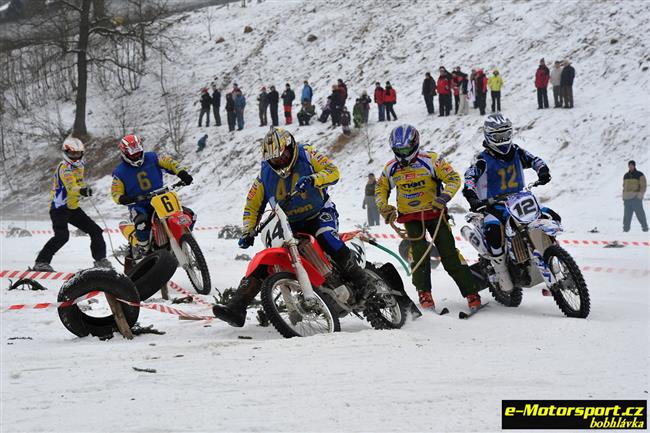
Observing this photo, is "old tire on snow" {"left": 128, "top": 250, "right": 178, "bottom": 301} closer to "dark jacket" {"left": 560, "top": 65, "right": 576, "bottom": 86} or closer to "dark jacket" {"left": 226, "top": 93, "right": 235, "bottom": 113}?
"dark jacket" {"left": 560, "top": 65, "right": 576, "bottom": 86}

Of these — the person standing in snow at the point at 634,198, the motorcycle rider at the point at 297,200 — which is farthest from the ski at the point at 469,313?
the person standing in snow at the point at 634,198

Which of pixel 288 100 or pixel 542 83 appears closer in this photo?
pixel 542 83

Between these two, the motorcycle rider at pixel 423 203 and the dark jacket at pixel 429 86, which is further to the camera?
the dark jacket at pixel 429 86

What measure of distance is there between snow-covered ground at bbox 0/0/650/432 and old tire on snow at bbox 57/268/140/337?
18cm

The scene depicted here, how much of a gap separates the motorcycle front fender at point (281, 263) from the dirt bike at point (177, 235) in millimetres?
→ 2819

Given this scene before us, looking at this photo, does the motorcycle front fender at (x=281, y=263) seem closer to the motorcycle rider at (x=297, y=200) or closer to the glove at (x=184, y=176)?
the motorcycle rider at (x=297, y=200)

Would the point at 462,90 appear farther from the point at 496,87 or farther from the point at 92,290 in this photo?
the point at 92,290

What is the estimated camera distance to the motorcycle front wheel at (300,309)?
596 centimetres

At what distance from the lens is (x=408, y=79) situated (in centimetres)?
3091

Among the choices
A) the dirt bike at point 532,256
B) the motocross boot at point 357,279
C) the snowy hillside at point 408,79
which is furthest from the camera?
the snowy hillside at point 408,79

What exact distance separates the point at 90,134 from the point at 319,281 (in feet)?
115

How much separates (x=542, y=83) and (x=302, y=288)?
756 inches

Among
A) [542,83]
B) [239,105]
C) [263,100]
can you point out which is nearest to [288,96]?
[263,100]

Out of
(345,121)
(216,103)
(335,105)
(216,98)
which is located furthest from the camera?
(216,103)
